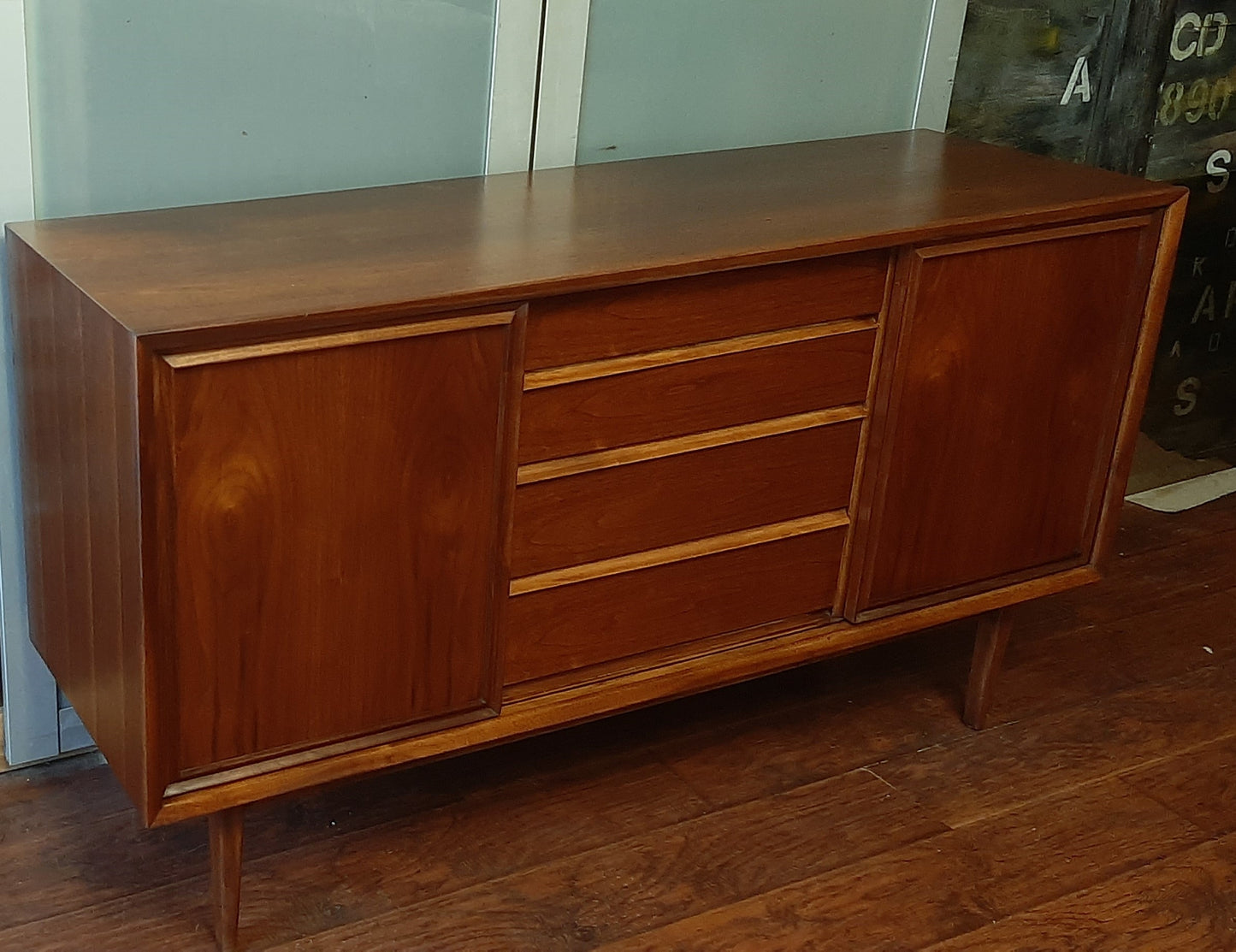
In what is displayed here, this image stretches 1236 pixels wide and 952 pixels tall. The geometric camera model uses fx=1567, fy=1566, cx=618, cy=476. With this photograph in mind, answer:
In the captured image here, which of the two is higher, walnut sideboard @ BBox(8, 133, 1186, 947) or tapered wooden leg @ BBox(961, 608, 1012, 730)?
walnut sideboard @ BBox(8, 133, 1186, 947)

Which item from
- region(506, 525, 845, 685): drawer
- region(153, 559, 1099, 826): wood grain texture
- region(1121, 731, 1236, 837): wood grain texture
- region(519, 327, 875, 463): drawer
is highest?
region(519, 327, 875, 463): drawer

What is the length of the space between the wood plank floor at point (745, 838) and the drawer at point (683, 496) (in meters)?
0.45

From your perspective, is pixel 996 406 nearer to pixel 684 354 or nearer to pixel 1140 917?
pixel 684 354

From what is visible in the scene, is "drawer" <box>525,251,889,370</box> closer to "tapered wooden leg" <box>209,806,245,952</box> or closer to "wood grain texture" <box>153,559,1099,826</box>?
"wood grain texture" <box>153,559,1099,826</box>

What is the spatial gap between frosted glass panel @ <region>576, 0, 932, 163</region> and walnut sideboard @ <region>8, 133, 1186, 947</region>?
8 cm

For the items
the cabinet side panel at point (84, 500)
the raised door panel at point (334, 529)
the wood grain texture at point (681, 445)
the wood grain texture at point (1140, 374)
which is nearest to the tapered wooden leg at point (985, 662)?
the wood grain texture at point (1140, 374)

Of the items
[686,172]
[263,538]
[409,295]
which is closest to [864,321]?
[686,172]

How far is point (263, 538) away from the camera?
1.57 metres

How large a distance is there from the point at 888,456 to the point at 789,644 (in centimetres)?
28

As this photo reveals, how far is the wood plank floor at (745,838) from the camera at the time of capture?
192 cm

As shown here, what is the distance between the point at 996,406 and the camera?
209 cm

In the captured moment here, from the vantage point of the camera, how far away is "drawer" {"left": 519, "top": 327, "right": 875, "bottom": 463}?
1.74 meters

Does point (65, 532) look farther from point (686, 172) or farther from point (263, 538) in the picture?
point (686, 172)

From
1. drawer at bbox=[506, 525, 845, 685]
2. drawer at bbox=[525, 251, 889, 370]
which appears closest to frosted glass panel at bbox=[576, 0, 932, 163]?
drawer at bbox=[525, 251, 889, 370]
